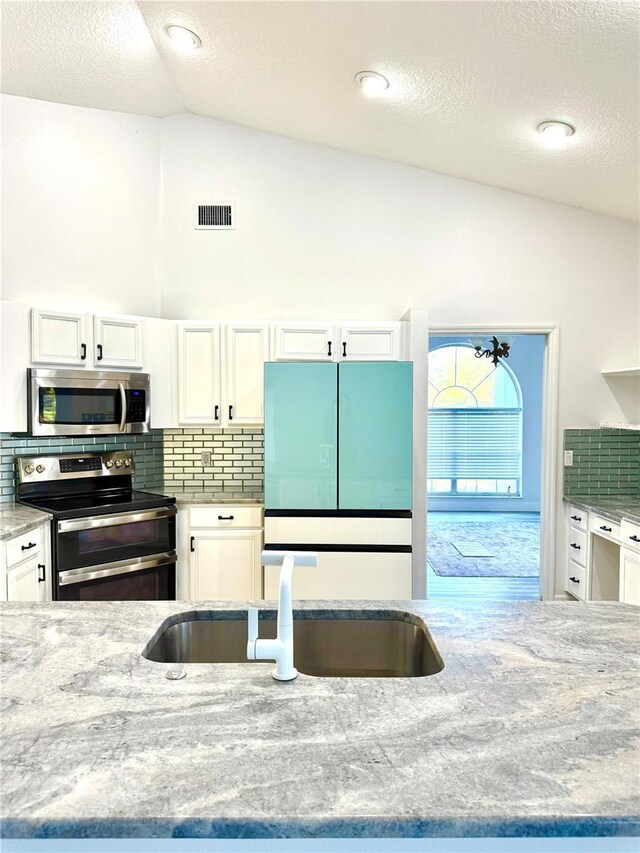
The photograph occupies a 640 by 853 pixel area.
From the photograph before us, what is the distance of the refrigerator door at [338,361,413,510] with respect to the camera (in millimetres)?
3422

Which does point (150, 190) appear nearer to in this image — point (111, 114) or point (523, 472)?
point (111, 114)

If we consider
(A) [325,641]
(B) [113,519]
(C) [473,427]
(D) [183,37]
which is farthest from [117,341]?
(C) [473,427]

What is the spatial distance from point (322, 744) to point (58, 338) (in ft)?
10.1

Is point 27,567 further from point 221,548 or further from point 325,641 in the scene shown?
point 325,641

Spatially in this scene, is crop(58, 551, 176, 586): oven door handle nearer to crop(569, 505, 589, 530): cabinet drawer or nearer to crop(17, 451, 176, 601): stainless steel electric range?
crop(17, 451, 176, 601): stainless steel electric range

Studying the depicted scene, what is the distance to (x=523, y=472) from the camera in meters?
8.48

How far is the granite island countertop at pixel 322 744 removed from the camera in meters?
0.80

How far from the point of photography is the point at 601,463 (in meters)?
4.11

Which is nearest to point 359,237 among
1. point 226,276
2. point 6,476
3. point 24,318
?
point 226,276

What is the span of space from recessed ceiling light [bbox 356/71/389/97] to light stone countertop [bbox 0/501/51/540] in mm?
Result: 2862

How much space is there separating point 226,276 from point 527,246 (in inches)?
86.9

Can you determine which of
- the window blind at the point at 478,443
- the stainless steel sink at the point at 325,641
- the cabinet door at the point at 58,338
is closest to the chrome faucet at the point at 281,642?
the stainless steel sink at the point at 325,641

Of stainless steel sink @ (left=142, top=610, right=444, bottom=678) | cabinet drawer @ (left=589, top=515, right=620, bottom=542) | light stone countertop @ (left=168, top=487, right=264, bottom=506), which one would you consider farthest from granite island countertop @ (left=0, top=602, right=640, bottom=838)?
light stone countertop @ (left=168, top=487, right=264, bottom=506)

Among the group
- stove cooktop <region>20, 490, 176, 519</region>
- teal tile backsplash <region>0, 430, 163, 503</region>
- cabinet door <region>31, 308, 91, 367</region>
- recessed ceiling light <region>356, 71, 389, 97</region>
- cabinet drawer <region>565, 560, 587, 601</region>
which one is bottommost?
cabinet drawer <region>565, 560, 587, 601</region>
